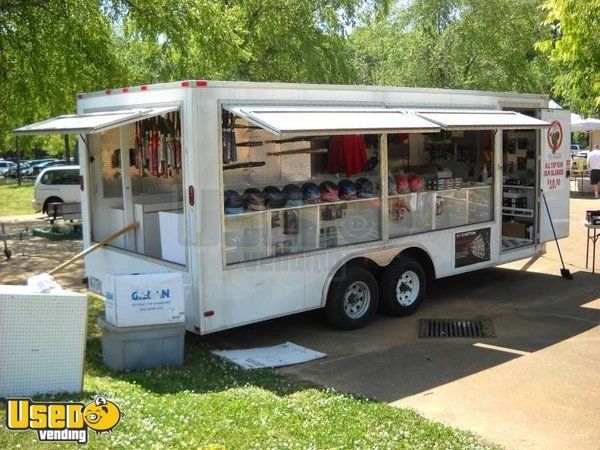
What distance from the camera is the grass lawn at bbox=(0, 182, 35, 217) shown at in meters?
23.9

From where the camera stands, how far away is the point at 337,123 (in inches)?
275

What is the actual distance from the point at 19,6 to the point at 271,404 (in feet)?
30.3

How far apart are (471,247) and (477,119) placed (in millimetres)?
1714

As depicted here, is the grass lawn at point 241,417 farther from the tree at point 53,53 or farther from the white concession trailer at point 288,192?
the tree at point 53,53

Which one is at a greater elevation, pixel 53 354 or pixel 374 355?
pixel 53 354

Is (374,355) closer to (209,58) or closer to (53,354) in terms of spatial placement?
(53,354)

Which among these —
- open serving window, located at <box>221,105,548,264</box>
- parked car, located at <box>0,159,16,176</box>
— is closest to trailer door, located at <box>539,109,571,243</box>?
open serving window, located at <box>221,105,548,264</box>

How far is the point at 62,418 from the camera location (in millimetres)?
4766

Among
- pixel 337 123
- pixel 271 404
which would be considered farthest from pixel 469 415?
pixel 337 123

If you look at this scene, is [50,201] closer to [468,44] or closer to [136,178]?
[136,178]

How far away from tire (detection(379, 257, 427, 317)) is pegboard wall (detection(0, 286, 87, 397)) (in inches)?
154

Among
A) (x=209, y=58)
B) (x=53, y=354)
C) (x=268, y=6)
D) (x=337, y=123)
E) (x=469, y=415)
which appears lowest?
(x=469, y=415)

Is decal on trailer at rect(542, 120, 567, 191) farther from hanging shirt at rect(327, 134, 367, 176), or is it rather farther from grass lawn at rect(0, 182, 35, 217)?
grass lawn at rect(0, 182, 35, 217)

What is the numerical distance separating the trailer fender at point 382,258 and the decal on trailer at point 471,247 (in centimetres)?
49
